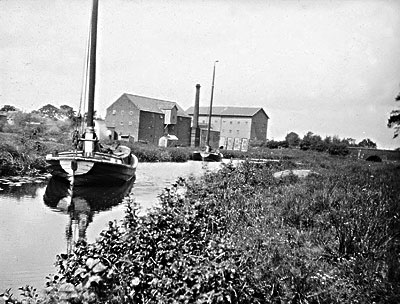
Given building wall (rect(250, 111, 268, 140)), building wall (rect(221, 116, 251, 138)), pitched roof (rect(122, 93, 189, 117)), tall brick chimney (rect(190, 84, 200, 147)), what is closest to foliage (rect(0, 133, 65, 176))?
pitched roof (rect(122, 93, 189, 117))

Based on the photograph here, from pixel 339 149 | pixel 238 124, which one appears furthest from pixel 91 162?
pixel 238 124

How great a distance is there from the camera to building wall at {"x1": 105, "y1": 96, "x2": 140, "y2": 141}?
56562 mm

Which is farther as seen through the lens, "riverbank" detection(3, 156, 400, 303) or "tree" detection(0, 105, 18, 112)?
"tree" detection(0, 105, 18, 112)

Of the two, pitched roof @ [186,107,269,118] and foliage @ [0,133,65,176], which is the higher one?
pitched roof @ [186,107,269,118]

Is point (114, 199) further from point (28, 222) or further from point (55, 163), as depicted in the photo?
point (28, 222)

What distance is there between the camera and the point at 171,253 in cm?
398

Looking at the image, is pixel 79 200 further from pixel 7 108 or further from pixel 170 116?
pixel 170 116

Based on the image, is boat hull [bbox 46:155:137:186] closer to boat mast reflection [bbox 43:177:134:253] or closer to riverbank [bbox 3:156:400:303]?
boat mast reflection [bbox 43:177:134:253]

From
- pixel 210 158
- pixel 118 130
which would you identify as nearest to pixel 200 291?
pixel 210 158

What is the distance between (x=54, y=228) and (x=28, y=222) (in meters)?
0.92

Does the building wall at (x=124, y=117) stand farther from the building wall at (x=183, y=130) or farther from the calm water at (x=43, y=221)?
the calm water at (x=43, y=221)

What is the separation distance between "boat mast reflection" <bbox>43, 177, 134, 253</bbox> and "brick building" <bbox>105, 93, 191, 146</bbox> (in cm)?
3827

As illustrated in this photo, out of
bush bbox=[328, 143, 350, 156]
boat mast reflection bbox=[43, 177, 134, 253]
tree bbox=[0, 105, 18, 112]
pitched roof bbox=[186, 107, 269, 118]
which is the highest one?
pitched roof bbox=[186, 107, 269, 118]

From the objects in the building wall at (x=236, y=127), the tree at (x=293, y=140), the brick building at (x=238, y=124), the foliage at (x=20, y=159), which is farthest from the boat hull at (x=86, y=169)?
the building wall at (x=236, y=127)
